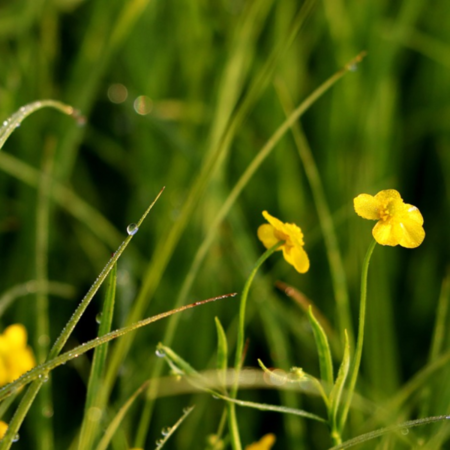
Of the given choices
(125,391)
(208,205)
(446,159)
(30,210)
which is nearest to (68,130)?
(30,210)

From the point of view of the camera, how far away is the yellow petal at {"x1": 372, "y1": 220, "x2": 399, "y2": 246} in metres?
0.54

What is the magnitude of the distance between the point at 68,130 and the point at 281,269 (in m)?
0.47

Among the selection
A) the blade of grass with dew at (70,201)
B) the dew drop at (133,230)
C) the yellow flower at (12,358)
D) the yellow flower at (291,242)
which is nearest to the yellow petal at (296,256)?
the yellow flower at (291,242)

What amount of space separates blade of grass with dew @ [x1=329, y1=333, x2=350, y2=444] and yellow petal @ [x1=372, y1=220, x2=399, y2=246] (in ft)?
0.26

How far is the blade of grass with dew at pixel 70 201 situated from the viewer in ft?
3.84

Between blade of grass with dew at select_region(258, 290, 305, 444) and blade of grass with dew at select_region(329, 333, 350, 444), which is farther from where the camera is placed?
blade of grass with dew at select_region(258, 290, 305, 444)

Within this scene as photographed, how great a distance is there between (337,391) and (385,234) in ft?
0.42

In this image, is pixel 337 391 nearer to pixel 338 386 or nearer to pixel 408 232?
pixel 338 386

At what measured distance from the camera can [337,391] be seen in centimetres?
55

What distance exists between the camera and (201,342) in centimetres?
115

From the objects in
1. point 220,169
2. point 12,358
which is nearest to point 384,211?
point 12,358

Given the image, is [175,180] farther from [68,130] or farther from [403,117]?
[403,117]

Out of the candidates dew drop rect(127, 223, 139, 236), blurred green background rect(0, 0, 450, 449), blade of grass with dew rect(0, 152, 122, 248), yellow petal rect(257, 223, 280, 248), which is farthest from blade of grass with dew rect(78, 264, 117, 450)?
blade of grass with dew rect(0, 152, 122, 248)

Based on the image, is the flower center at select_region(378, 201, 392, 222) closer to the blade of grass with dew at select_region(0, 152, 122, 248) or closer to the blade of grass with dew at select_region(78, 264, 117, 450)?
the blade of grass with dew at select_region(78, 264, 117, 450)
